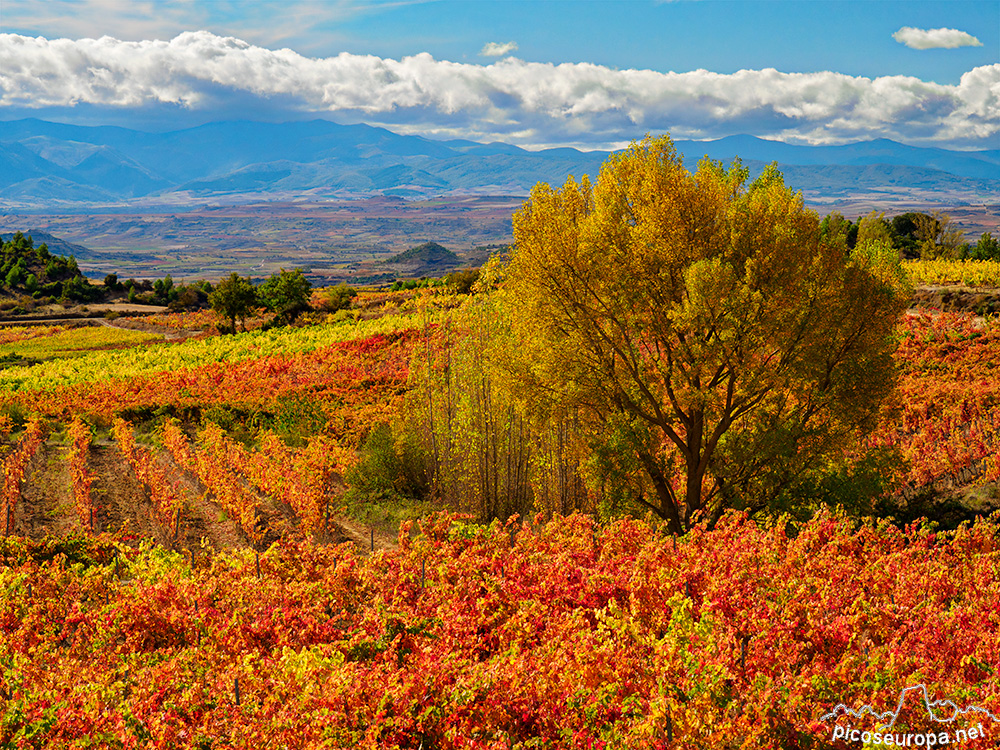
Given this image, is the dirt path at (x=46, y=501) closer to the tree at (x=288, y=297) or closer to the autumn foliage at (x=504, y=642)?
the autumn foliage at (x=504, y=642)

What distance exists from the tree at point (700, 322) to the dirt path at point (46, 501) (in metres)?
10.1

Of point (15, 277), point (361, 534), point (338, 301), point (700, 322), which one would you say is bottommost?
point (361, 534)

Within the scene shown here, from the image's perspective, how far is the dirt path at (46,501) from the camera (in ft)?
45.2

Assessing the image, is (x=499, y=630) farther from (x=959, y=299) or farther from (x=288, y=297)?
(x=288, y=297)

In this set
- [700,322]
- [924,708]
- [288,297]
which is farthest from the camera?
[288,297]

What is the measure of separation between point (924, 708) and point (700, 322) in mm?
6979

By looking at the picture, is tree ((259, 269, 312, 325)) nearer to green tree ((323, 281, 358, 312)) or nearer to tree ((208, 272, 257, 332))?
tree ((208, 272, 257, 332))

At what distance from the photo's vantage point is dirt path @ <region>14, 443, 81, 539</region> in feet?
45.2

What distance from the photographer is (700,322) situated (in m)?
10.9

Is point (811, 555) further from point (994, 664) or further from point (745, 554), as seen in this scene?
point (994, 664)

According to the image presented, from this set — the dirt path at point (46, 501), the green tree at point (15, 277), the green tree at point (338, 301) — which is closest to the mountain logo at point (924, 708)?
the dirt path at point (46, 501)

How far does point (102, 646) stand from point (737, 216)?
10.5m

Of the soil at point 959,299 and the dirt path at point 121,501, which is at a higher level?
the soil at point 959,299

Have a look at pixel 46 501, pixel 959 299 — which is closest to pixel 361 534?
pixel 46 501
